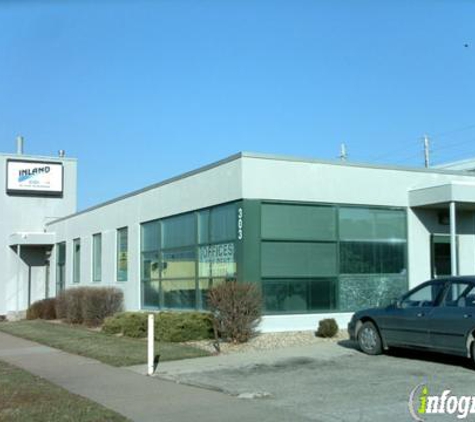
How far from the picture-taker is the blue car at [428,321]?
38.7 ft

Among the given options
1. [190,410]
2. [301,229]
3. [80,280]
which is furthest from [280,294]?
[80,280]

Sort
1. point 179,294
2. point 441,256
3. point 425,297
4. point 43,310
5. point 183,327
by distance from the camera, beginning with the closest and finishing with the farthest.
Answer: point 425,297
point 183,327
point 441,256
point 179,294
point 43,310

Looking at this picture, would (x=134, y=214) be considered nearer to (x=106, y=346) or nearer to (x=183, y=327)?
(x=183, y=327)

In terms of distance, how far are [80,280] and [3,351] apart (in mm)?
14104

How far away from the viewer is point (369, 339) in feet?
45.8

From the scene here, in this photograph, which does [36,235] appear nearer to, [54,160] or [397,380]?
[54,160]

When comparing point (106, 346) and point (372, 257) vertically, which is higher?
point (372, 257)

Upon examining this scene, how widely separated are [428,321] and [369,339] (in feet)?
5.87

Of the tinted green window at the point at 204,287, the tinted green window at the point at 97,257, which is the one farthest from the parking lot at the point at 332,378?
the tinted green window at the point at 97,257

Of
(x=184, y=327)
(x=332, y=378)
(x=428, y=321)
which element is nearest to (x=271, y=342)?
(x=184, y=327)

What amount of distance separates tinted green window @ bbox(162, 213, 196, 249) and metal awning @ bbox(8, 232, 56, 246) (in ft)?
46.3

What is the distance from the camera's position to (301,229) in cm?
1902

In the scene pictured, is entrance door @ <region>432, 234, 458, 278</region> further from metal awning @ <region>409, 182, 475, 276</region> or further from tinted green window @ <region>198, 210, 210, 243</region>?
tinted green window @ <region>198, 210, 210, 243</region>

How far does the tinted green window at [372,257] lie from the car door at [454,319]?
23.5 ft
